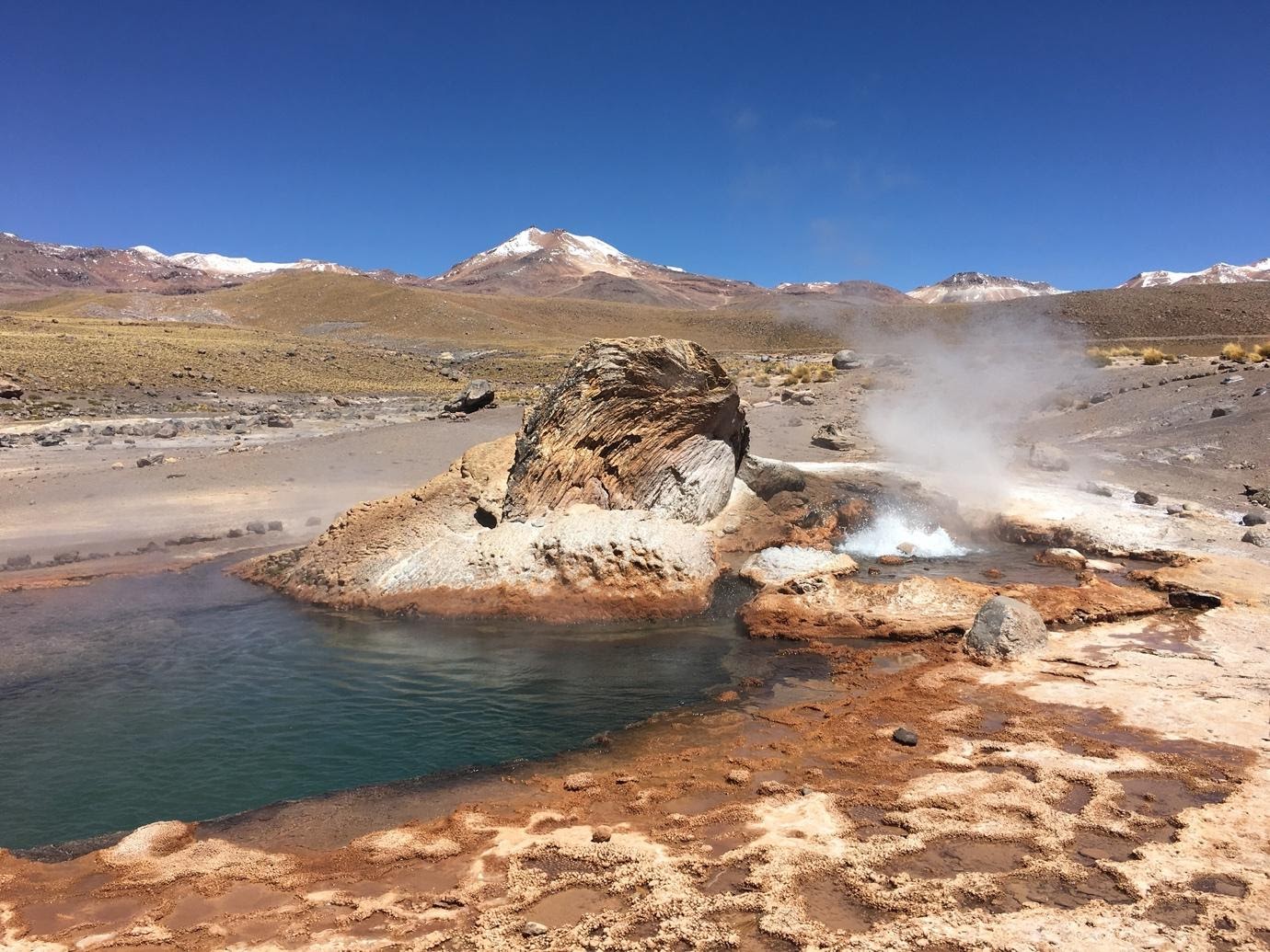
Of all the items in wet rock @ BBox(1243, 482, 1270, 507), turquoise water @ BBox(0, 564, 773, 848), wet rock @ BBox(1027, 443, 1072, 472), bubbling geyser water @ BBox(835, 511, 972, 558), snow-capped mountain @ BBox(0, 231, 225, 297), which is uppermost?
snow-capped mountain @ BBox(0, 231, 225, 297)


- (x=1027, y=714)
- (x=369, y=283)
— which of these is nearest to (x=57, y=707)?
(x=1027, y=714)

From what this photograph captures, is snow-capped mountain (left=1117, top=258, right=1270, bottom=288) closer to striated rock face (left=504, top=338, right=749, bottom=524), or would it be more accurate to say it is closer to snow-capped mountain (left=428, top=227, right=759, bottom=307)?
snow-capped mountain (left=428, top=227, right=759, bottom=307)

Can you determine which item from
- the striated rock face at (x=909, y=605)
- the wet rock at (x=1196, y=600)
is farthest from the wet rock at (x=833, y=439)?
the wet rock at (x=1196, y=600)

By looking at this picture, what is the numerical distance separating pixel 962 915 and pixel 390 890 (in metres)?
2.70

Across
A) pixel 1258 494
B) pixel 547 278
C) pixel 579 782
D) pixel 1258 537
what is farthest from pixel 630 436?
pixel 547 278

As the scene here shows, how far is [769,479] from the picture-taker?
39.9ft

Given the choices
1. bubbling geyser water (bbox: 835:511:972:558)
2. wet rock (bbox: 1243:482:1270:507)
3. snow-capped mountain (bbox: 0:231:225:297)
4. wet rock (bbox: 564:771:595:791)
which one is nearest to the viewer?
wet rock (bbox: 564:771:595:791)

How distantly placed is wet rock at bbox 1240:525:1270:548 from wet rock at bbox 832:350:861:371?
70.3ft

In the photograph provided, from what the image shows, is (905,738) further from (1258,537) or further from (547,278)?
(547,278)

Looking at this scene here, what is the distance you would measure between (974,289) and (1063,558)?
602 ft

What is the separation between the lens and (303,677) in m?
7.07

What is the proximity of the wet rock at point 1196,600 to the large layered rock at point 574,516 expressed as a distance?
191 inches

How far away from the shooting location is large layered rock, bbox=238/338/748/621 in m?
8.94

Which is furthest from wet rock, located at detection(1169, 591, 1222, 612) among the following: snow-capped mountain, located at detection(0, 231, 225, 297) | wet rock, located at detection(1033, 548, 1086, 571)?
snow-capped mountain, located at detection(0, 231, 225, 297)
